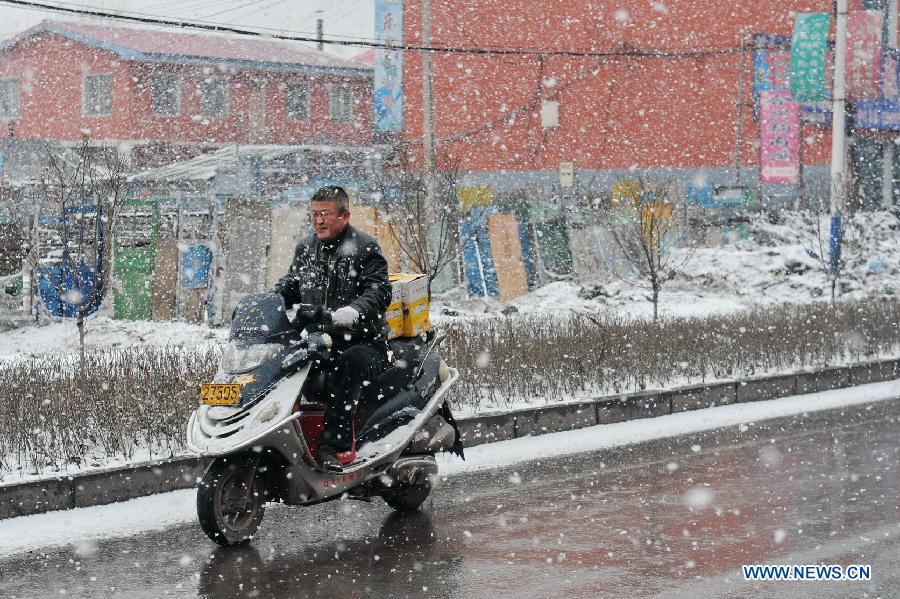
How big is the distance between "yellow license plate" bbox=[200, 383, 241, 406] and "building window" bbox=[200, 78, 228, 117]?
135 ft

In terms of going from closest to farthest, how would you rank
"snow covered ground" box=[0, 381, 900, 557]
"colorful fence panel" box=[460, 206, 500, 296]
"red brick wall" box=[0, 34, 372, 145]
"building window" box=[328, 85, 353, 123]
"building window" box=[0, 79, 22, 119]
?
"snow covered ground" box=[0, 381, 900, 557], "colorful fence panel" box=[460, 206, 500, 296], "red brick wall" box=[0, 34, 372, 145], "building window" box=[0, 79, 22, 119], "building window" box=[328, 85, 353, 123]

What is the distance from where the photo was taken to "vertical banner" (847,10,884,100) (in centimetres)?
3334

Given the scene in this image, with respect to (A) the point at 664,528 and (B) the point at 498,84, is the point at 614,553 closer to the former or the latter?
(A) the point at 664,528

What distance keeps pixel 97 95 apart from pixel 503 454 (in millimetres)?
38701

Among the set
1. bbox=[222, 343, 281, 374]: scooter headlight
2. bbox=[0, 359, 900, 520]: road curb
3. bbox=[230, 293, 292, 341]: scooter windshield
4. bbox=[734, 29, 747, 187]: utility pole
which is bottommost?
bbox=[0, 359, 900, 520]: road curb

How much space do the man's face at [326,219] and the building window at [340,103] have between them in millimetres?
43822

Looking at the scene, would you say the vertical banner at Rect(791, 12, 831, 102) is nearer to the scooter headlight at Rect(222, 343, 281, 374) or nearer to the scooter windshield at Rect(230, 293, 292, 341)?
the scooter windshield at Rect(230, 293, 292, 341)

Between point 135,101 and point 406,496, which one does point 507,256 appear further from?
point 135,101

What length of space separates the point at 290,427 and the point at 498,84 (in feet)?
120

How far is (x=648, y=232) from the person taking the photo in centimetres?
1950

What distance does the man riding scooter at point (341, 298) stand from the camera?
7.25m

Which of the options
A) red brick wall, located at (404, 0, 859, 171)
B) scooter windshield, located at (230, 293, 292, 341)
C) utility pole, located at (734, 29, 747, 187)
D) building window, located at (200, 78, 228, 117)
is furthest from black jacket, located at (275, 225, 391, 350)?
building window, located at (200, 78, 228, 117)

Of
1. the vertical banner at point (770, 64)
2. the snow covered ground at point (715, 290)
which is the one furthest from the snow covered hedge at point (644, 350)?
the vertical banner at point (770, 64)

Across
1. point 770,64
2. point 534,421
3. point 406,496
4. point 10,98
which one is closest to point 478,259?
point 534,421
